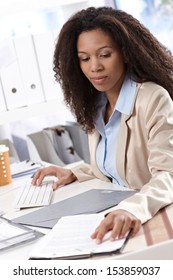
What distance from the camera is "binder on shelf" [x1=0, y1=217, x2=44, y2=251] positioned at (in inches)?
44.5

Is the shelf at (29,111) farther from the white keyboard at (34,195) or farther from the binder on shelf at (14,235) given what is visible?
the binder on shelf at (14,235)

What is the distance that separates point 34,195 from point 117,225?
1.86ft

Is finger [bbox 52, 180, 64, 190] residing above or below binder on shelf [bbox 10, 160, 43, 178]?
above

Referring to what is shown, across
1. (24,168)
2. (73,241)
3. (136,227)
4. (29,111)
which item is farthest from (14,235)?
(29,111)

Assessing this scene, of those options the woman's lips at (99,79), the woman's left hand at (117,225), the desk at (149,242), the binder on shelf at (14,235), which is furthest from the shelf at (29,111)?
the woman's left hand at (117,225)

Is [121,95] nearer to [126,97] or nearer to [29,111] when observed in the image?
[126,97]

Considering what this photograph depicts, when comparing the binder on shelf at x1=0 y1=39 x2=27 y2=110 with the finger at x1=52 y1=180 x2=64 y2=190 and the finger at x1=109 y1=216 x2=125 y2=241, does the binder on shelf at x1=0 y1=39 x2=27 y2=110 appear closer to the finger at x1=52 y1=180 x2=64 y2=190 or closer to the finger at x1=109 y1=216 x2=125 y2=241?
the finger at x1=52 y1=180 x2=64 y2=190

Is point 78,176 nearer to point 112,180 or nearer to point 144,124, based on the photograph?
point 112,180

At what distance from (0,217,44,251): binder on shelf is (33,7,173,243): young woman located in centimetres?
36

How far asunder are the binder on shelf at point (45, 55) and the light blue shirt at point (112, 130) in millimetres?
548

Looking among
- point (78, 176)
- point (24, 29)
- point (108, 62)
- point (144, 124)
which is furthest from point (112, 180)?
point (24, 29)

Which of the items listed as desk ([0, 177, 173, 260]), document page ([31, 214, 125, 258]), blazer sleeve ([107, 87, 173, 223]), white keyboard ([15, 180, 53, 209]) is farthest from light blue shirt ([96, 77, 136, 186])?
document page ([31, 214, 125, 258])

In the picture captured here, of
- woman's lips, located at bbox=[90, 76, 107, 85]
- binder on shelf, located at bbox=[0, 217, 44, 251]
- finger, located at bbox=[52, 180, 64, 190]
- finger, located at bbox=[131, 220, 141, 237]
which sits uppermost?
woman's lips, located at bbox=[90, 76, 107, 85]

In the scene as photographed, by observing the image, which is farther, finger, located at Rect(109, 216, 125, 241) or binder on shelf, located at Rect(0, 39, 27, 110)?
binder on shelf, located at Rect(0, 39, 27, 110)
